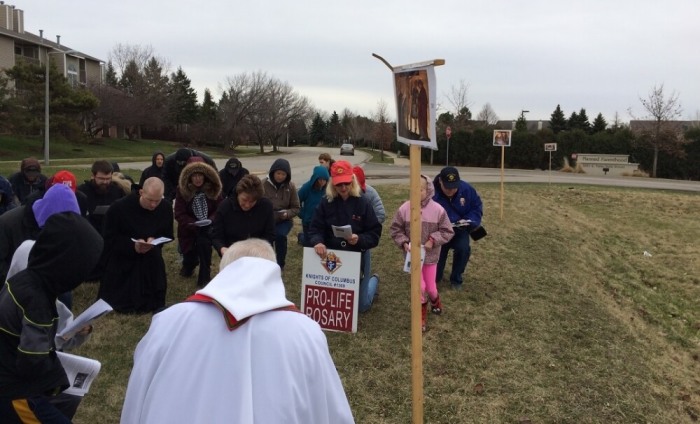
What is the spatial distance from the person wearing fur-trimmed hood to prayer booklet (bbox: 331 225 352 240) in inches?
71.7

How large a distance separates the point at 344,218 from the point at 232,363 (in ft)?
13.8

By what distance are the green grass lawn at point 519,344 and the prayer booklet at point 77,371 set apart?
49.9 inches

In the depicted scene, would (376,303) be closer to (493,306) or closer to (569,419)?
(493,306)

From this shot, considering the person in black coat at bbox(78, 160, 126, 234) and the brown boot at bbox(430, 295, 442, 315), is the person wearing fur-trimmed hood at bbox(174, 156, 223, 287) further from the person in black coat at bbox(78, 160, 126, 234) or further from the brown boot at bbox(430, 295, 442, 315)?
the brown boot at bbox(430, 295, 442, 315)

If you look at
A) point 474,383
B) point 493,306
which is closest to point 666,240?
point 493,306

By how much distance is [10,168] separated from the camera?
23.9 metres

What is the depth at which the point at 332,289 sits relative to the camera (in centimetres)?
588

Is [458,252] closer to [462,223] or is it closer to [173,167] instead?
[462,223]

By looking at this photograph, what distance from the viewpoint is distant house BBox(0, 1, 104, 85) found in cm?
5231

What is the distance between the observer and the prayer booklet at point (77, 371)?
3.06 m

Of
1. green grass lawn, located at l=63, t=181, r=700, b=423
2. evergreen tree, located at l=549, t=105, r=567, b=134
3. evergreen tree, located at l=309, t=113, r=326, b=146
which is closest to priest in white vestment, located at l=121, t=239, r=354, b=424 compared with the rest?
green grass lawn, located at l=63, t=181, r=700, b=423

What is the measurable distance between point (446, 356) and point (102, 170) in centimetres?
499

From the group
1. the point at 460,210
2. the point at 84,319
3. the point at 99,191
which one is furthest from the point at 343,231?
the point at 99,191

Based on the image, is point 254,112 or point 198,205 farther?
point 254,112
